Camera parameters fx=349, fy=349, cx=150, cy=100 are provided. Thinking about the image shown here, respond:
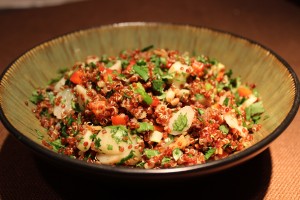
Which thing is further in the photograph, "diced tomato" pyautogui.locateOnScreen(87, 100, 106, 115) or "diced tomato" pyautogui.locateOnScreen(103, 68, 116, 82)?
"diced tomato" pyautogui.locateOnScreen(103, 68, 116, 82)

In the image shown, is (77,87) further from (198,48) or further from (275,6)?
(275,6)

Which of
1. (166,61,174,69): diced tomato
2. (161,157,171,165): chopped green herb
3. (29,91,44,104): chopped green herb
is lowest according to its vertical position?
(29,91,44,104): chopped green herb

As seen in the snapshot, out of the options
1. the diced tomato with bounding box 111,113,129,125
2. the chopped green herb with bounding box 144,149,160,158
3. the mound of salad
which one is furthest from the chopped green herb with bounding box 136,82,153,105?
the chopped green herb with bounding box 144,149,160,158

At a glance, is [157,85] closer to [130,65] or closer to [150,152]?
[130,65]

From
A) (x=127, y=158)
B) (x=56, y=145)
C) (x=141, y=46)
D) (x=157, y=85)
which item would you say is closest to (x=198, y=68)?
(x=157, y=85)

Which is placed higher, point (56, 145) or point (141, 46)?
point (141, 46)

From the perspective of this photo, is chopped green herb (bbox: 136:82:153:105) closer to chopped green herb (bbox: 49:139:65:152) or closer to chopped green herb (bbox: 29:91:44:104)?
chopped green herb (bbox: 49:139:65:152)

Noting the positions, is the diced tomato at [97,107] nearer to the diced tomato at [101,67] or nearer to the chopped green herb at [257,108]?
the diced tomato at [101,67]
